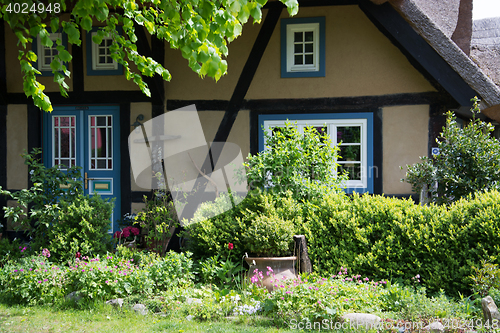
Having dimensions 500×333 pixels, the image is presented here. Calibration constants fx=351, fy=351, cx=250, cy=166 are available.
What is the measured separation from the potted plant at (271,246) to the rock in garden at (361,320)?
0.90 meters

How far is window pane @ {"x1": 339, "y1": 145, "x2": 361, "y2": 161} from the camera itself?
19.9 feet

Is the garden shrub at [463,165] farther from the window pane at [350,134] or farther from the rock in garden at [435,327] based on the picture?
the rock in garden at [435,327]

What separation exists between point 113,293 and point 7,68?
5166mm

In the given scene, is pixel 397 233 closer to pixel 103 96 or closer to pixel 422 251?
pixel 422 251

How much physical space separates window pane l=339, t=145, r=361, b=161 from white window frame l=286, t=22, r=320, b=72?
1473 mm

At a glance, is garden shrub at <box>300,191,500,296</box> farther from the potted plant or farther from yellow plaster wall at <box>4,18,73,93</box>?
yellow plaster wall at <box>4,18,73,93</box>

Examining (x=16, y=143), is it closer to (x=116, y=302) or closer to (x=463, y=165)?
(x=116, y=302)

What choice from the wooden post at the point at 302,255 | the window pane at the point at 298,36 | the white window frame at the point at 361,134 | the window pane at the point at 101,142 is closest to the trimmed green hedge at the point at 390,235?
the wooden post at the point at 302,255

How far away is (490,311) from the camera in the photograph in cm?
286

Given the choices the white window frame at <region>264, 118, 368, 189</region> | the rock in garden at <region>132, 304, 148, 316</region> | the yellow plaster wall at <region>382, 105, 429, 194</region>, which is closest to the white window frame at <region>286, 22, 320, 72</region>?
the white window frame at <region>264, 118, 368, 189</region>

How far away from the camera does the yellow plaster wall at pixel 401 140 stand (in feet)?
19.1

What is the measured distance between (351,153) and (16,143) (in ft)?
20.1

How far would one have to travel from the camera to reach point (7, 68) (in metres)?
6.50

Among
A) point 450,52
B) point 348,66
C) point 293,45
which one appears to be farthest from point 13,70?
point 450,52
